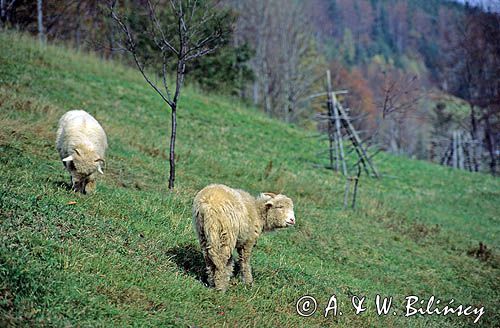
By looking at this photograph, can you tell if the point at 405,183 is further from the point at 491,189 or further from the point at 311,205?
the point at 311,205

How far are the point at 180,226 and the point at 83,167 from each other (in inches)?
85.1

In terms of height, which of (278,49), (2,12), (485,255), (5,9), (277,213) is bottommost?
(485,255)

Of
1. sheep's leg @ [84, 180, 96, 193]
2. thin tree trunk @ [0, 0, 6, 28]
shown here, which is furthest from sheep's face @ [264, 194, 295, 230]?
thin tree trunk @ [0, 0, 6, 28]

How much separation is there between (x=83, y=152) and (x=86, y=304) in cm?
467

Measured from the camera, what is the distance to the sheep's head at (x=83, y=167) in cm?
967

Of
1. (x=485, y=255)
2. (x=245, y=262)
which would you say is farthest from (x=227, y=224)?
(x=485, y=255)

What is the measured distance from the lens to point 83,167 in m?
9.64

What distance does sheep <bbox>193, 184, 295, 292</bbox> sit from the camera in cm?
717

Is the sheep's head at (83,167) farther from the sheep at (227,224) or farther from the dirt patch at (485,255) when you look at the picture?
the dirt patch at (485,255)

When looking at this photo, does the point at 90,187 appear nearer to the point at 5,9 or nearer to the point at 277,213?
the point at 277,213

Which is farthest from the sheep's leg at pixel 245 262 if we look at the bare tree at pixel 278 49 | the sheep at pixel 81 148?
the bare tree at pixel 278 49

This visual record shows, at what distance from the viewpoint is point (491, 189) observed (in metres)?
28.9

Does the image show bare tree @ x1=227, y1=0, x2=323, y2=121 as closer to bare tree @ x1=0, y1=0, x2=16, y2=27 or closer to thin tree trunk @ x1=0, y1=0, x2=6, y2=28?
bare tree @ x1=0, y1=0, x2=16, y2=27

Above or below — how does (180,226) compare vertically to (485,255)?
above
